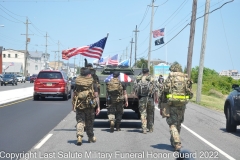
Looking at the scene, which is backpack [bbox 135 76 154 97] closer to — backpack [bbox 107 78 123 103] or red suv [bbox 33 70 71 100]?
backpack [bbox 107 78 123 103]

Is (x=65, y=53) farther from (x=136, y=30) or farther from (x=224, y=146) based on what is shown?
(x=136, y=30)

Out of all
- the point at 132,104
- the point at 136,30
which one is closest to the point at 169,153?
the point at 132,104

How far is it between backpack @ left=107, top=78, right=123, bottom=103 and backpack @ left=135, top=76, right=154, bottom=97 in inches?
21.1

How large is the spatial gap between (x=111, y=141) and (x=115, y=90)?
2.23 metres

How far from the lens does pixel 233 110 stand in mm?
14148

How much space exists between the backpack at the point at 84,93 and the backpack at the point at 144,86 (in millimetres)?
2392

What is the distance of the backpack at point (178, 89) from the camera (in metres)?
10.4

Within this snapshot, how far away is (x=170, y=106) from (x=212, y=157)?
4.88 ft

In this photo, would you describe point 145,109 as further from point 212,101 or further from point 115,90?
point 212,101

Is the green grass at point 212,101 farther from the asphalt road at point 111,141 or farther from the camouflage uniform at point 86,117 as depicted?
the camouflage uniform at point 86,117

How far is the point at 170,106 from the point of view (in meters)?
10.5

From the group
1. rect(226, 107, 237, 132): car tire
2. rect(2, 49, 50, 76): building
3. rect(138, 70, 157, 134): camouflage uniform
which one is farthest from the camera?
rect(2, 49, 50, 76): building

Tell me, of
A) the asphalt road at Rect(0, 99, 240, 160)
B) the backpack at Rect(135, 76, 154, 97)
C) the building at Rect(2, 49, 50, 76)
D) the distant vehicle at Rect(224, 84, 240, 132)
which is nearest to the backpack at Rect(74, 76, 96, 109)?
the asphalt road at Rect(0, 99, 240, 160)

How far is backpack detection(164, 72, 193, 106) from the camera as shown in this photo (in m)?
10.4
